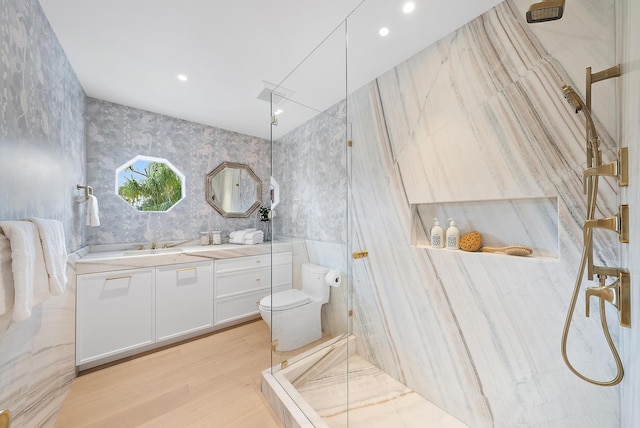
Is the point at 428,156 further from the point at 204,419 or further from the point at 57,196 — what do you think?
the point at 57,196

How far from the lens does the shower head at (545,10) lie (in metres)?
0.76

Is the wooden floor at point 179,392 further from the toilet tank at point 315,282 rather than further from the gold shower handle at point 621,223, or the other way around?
the gold shower handle at point 621,223

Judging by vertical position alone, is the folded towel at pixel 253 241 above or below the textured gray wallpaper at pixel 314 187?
below

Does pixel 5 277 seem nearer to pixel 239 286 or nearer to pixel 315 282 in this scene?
pixel 315 282

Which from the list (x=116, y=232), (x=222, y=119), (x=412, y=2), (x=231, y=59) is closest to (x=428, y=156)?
(x=412, y=2)

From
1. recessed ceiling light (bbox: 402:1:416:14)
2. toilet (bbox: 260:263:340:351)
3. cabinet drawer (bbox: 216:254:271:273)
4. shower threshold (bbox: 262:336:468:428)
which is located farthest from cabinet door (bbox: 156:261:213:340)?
recessed ceiling light (bbox: 402:1:416:14)

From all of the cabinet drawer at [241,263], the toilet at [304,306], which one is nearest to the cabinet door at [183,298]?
the cabinet drawer at [241,263]

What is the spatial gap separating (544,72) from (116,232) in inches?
138

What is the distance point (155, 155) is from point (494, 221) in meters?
3.17

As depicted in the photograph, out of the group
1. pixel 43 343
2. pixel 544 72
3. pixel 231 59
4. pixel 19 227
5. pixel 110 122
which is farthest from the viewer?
pixel 110 122

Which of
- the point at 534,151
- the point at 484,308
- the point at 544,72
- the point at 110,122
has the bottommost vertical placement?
the point at 484,308

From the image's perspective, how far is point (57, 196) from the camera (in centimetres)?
153

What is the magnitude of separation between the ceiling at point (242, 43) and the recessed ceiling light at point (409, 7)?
0.03m

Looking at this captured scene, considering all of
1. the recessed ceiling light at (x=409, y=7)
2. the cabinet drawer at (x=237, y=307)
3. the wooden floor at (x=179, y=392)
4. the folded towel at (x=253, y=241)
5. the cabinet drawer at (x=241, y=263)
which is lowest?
the wooden floor at (x=179, y=392)
